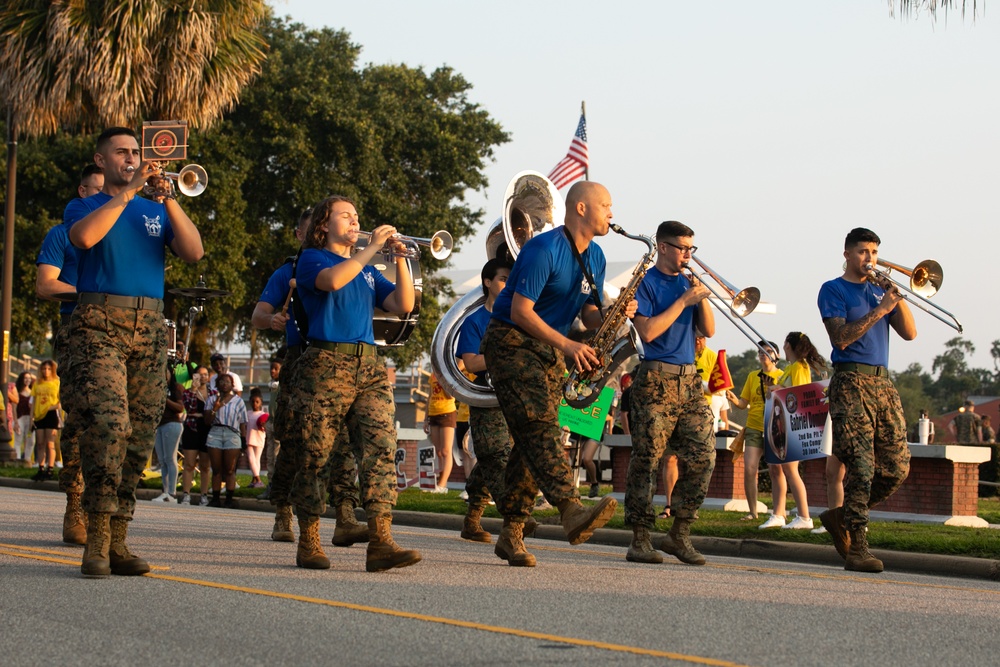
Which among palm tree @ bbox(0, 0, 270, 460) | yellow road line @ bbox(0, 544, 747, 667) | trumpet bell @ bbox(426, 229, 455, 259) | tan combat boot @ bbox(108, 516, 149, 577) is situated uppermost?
palm tree @ bbox(0, 0, 270, 460)

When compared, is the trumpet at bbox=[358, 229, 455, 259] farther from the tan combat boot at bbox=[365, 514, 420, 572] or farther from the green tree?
the green tree

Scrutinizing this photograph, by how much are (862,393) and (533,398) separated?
279 centimetres

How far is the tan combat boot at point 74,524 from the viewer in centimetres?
955

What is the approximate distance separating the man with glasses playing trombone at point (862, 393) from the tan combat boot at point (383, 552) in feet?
11.1

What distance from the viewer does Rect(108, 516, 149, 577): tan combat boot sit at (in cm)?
752

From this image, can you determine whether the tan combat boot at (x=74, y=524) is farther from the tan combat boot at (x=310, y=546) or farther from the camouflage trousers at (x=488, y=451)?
the camouflage trousers at (x=488, y=451)

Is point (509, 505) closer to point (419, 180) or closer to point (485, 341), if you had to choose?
point (485, 341)

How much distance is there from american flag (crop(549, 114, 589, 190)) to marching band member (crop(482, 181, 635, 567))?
14977mm

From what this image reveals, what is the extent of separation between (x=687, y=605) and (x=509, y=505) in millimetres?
1942

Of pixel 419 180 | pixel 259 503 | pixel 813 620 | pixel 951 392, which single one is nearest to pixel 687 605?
pixel 813 620

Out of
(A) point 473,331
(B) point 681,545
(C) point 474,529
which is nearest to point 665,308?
(B) point 681,545

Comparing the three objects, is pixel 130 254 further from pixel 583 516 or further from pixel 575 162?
pixel 575 162

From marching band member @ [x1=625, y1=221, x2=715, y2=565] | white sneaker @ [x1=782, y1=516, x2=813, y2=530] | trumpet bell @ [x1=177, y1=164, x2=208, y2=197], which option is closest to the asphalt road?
marching band member @ [x1=625, y1=221, x2=715, y2=565]

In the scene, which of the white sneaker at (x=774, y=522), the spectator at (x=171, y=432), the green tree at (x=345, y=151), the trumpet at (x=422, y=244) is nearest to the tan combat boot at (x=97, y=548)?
the trumpet at (x=422, y=244)
